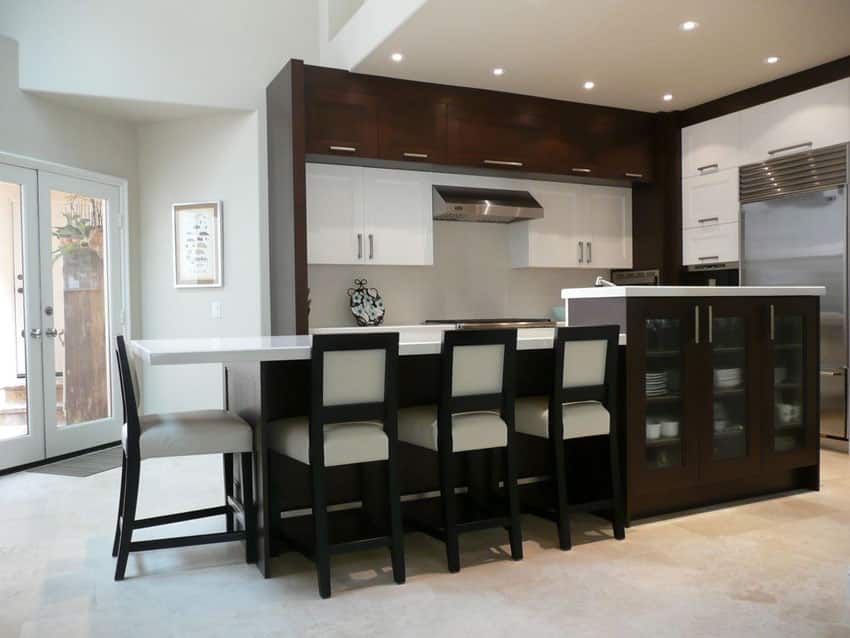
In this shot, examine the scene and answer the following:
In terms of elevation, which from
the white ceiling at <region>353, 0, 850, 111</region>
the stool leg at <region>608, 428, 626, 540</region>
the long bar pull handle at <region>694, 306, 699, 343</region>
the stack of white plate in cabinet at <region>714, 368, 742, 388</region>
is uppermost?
the white ceiling at <region>353, 0, 850, 111</region>

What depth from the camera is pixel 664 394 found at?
11.5 feet

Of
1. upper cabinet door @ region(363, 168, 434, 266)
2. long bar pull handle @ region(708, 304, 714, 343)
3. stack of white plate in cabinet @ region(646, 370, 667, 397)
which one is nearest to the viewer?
stack of white plate in cabinet @ region(646, 370, 667, 397)

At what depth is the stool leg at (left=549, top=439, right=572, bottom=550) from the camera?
310 centimetres

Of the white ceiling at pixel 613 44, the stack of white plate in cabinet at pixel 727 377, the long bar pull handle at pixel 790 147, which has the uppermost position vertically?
the white ceiling at pixel 613 44

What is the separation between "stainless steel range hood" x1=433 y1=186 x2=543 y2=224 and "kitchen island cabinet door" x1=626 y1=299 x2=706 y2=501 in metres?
2.39

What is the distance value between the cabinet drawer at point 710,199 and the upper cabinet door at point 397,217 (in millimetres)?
2231

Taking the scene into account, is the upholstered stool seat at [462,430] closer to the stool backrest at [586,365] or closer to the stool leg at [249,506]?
the stool backrest at [586,365]

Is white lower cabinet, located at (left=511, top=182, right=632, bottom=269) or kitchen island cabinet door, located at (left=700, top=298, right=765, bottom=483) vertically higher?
white lower cabinet, located at (left=511, top=182, right=632, bottom=269)

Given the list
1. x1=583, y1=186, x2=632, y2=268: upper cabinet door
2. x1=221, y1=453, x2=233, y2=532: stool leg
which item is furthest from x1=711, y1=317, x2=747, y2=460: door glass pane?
x1=583, y1=186, x2=632, y2=268: upper cabinet door

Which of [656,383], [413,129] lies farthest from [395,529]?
[413,129]

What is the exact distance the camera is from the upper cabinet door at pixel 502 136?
5.50m

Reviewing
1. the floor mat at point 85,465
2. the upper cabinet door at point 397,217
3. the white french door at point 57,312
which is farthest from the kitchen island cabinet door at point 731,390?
the white french door at point 57,312

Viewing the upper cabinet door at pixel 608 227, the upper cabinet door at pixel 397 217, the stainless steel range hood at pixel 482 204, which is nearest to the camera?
the upper cabinet door at pixel 397 217

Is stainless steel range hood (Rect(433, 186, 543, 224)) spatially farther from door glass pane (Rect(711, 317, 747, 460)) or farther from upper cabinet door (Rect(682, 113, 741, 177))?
door glass pane (Rect(711, 317, 747, 460))
